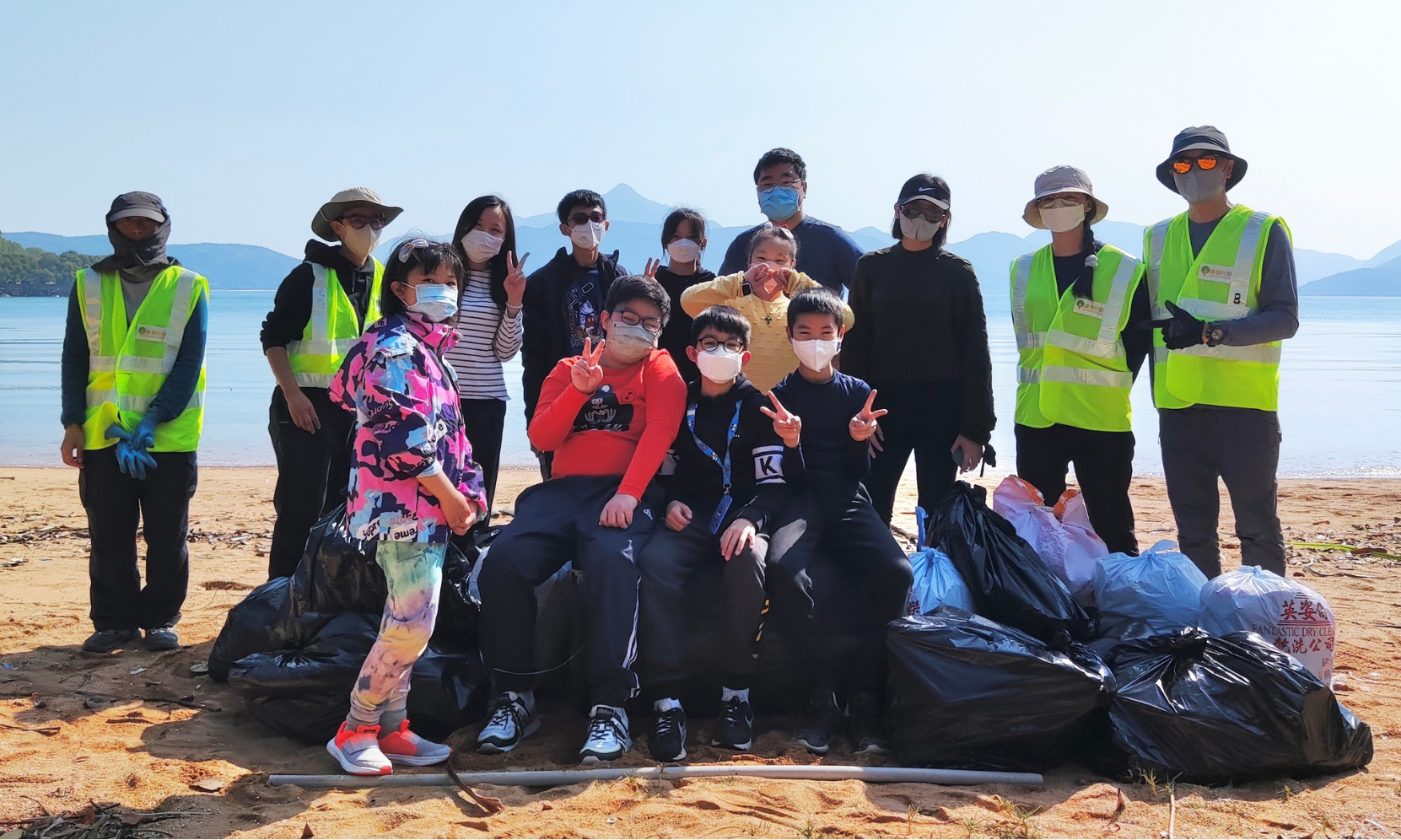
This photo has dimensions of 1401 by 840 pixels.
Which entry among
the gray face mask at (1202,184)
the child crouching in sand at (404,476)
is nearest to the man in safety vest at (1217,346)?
the gray face mask at (1202,184)

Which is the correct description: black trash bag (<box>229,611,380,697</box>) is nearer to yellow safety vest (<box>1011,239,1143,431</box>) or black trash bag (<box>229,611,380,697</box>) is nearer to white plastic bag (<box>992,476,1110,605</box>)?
white plastic bag (<box>992,476,1110,605</box>)

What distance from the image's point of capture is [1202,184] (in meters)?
4.80

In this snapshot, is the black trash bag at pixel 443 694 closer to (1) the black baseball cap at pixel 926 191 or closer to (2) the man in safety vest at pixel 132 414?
(2) the man in safety vest at pixel 132 414

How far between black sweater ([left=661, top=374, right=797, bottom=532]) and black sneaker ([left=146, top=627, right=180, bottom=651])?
257cm

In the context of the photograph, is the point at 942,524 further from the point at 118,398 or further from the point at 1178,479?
the point at 118,398

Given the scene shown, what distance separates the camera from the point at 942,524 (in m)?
4.35

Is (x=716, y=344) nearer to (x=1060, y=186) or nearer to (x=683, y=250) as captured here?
(x=683, y=250)

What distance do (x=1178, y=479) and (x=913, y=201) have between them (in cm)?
179

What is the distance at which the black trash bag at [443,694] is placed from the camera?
3758 mm

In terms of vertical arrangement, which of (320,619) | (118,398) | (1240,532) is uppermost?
(118,398)

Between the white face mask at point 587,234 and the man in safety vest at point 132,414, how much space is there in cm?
187

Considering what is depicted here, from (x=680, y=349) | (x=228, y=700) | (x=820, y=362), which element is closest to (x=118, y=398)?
(x=228, y=700)

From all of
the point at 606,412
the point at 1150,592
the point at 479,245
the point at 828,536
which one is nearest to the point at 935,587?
the point at 828,536

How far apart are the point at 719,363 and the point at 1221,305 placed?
2.46 meters
